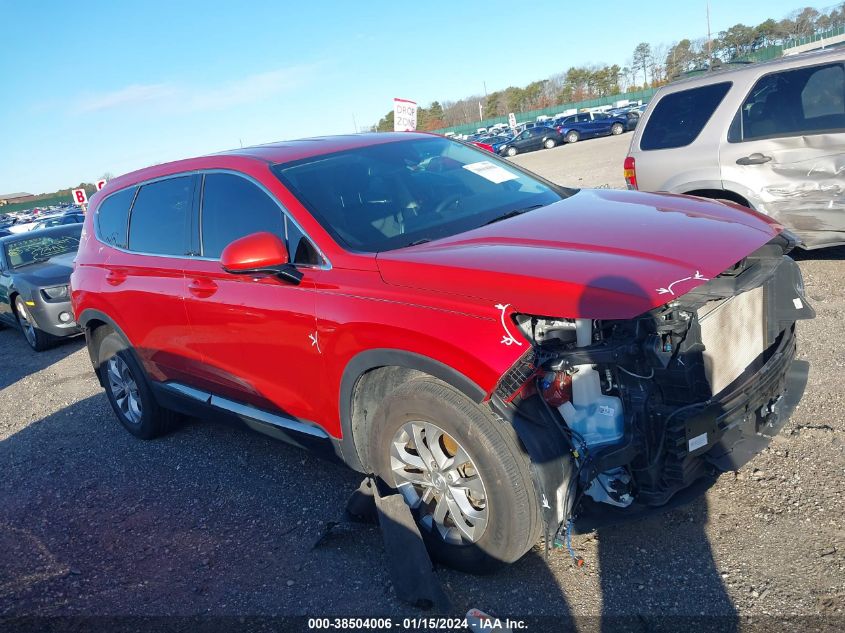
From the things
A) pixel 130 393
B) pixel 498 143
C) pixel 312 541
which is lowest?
pixel 312 541

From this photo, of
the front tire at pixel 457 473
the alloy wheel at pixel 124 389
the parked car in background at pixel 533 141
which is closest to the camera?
the front tire at pixel 457 473

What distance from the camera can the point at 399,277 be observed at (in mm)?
2977

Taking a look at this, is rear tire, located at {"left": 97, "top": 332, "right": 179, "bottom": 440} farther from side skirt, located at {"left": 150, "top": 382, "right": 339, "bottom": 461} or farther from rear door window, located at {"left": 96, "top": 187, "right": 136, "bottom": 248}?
rear door window, located at {"left": 96, "top": 187, "right": 136, "bottom": 248}

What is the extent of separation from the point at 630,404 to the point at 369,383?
120 centimetres

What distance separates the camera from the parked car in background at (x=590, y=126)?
37.8 meters

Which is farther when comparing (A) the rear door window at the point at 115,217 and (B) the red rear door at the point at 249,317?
(A) the rear door window at the point at 115,217

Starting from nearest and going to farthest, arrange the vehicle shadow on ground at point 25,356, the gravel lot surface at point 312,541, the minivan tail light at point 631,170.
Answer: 1. the gravel lot surface at point 312,541
2. the minivan tail light at point 631,170
3. the vehicle shadow on ground at point 25,356

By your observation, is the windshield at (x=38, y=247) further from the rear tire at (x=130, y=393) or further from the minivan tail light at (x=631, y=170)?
the minivan tail light at (x=631, y=170)

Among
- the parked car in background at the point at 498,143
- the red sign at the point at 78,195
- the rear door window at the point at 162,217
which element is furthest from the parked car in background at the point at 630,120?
the rear door window at the point at 162,217

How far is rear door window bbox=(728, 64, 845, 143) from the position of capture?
5809 mm

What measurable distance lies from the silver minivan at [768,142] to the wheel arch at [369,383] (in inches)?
175

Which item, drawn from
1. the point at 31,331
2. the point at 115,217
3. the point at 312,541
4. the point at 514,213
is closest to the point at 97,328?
the point at 115,217

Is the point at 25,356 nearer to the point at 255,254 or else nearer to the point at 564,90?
the point at 255,254

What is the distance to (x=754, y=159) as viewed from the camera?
6.09 meters
